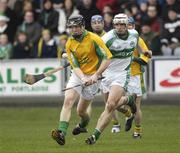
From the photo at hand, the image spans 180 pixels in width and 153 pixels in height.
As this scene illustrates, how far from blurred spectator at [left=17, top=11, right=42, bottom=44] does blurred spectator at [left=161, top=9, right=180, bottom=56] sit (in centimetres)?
383

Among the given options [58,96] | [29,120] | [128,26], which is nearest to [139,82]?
[128,26]

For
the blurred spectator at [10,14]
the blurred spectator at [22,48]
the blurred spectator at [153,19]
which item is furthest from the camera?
the blurred spectator at [10,14]

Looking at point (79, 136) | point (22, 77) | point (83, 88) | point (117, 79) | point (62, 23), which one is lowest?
point (79, 136)

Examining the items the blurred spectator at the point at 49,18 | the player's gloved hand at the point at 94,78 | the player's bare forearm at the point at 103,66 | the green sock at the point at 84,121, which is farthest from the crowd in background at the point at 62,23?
the player's gloved hand at the point at 94,78

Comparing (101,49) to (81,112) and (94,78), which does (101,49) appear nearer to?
(94,78)

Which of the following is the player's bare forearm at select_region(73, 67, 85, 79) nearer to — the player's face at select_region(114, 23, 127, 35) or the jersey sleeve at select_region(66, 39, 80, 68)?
the jersey sleeve at select_region(66, 39, 80, 68)

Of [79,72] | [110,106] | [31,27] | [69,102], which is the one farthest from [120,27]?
[31,27]

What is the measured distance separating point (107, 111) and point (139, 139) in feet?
5.55

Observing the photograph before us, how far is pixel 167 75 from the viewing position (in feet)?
83.6

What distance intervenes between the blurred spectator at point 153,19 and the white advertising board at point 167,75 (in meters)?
1.39

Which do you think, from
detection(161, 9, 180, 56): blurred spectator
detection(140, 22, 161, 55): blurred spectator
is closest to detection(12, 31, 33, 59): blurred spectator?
detection(140, 22, 161, 55): blurred spectator

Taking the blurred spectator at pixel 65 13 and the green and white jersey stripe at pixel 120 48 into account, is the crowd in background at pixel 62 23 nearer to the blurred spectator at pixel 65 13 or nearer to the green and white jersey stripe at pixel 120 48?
the blurred spectator at pixel 65 13

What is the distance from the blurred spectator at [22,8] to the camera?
28.3 m

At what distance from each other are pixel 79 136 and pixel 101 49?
9.14 ft
